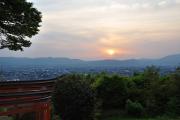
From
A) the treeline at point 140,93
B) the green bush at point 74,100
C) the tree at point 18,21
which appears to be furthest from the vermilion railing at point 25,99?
the treeline at point 140,93

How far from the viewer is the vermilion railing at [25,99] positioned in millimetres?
10477

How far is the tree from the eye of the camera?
2144cm

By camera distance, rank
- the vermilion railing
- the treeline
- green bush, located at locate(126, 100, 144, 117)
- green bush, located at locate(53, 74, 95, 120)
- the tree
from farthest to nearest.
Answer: the treeline, green bush, located at locate(126, 100, 144, 117), the tree, green bush, located at locate(53, 74, 95, 120), the vermilion railing

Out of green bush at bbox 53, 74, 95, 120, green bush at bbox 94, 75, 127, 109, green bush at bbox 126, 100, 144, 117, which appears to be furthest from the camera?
green bush at bbox 94, 75, 127, 109

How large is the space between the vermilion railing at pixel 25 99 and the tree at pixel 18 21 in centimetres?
781

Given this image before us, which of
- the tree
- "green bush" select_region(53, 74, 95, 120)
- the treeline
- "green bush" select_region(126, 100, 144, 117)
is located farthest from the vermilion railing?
"green bush" select_region(126, 100, 144, 117)

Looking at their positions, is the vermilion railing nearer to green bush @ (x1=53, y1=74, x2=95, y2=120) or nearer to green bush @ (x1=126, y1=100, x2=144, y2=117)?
green bush @ (x1=53, y1=74, x2=95, y2=120)

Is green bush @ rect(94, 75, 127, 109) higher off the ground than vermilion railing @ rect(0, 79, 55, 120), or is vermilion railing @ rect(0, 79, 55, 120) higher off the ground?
vermilion railing @ rect(0, 79, 55, 120)

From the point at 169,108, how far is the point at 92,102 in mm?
10952

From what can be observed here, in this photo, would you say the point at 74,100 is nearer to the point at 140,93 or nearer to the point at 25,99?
the point at 25,99

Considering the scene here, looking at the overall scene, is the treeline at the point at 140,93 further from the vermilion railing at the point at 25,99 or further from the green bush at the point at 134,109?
the vermilion railing at the point at 25,99

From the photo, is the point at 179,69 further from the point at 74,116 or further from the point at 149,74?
the point at 74,116

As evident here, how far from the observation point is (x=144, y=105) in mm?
29438

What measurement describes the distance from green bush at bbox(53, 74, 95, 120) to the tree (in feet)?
12.2
